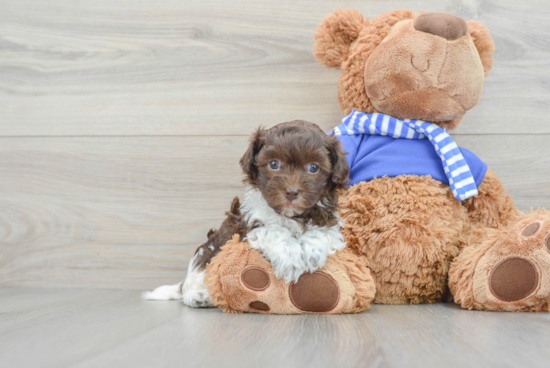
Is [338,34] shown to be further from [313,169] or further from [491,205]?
[491,205]

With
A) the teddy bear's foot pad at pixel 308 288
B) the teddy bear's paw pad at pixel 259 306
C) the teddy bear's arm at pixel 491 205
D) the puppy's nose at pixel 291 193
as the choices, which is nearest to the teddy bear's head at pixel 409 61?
the teddy bear's arm at pixel 491 205

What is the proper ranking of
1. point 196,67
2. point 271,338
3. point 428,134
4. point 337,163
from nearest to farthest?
point 271,338
point 337,163
point 428,134
point 196,67

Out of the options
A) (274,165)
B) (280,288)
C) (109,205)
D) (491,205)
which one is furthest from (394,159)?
(109,205)

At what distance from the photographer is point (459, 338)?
1.09 m

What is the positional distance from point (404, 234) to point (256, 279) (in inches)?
20.6

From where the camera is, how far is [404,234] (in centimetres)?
157

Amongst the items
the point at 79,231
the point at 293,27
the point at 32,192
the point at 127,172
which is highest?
the point at 293,27

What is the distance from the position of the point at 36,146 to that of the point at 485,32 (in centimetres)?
199

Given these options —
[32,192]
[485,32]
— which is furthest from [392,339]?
[32,192]

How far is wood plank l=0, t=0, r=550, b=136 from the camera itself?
80.8 inches

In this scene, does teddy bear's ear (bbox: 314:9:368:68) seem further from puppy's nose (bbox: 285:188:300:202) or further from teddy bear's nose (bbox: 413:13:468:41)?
puppy's nose (bbox: 285:188:300:202)

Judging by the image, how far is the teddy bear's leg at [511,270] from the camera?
54.6 inches

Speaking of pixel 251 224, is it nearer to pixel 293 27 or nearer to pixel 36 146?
pixel 293 27

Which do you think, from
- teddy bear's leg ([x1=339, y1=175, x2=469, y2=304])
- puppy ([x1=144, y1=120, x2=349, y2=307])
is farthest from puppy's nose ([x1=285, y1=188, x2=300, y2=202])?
teddy bear's leg ([x1=339, y1=175, x2=469, y2=304])
